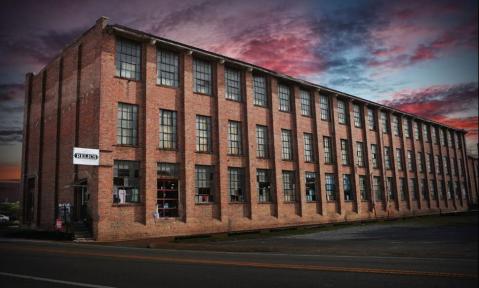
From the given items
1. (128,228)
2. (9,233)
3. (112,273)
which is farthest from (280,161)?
(112,273)

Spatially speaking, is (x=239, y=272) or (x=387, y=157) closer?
(x=239, y=272)

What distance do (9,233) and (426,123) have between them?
165 feet

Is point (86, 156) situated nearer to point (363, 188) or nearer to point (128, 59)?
point (128, 59)

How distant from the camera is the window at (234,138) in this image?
29.8 metres

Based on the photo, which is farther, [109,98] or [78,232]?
[109,98]

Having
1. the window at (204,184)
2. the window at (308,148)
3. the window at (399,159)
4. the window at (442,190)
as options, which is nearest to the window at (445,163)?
the window at (442,190)

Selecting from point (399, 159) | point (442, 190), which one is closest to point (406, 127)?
point (399, 159)

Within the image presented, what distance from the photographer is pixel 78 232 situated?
2236 centimetres

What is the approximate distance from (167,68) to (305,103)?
1454cm

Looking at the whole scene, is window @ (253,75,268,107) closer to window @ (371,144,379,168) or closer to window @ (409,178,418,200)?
window @ (371,144,379,168)

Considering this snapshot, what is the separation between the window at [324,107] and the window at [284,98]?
4.43 meters

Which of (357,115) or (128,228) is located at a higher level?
(357,115)

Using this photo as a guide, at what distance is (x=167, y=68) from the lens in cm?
2706

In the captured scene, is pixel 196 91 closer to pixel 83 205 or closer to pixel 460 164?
pixel 83 205
